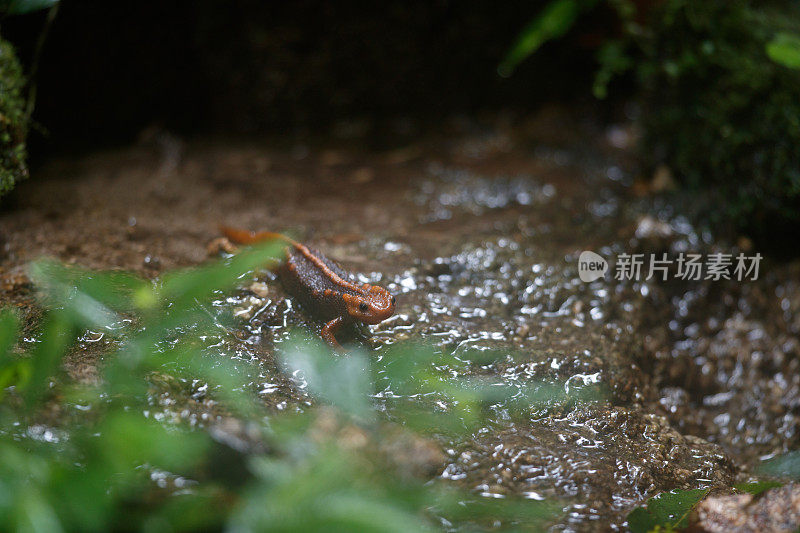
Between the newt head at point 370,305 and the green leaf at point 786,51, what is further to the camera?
the green leaf at point 786,51

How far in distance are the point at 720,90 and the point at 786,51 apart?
0.73m

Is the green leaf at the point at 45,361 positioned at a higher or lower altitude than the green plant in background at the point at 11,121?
lower

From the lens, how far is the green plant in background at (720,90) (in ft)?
14.9

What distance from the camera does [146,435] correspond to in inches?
80.4

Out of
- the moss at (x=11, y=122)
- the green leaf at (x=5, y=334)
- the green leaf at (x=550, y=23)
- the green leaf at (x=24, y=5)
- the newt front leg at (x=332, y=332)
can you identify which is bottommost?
the green leaf at (x=5, y=334)

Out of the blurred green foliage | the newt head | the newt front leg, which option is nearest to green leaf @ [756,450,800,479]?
the blurred green foliage

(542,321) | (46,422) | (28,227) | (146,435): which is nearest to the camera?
(146,435)

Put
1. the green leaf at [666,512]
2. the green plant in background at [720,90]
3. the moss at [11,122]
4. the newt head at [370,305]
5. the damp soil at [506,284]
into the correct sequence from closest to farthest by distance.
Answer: the green leaf at [666,512]
the damp soil at [506,284]
the newt head at [370,305]
the moss at [11,122]
the green plant in background at [720,90]

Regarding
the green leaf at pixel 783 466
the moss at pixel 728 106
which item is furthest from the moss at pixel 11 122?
the moss at pixel 728 106

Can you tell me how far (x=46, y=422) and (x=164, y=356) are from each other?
1.97ft

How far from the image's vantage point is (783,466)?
3297mm

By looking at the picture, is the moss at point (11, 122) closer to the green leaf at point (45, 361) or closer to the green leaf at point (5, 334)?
the green leaf at point (5, 334)

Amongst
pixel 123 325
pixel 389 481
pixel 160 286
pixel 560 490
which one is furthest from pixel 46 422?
pixel 560 490

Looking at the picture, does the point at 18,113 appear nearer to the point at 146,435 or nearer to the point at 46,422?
the point at 46,422
